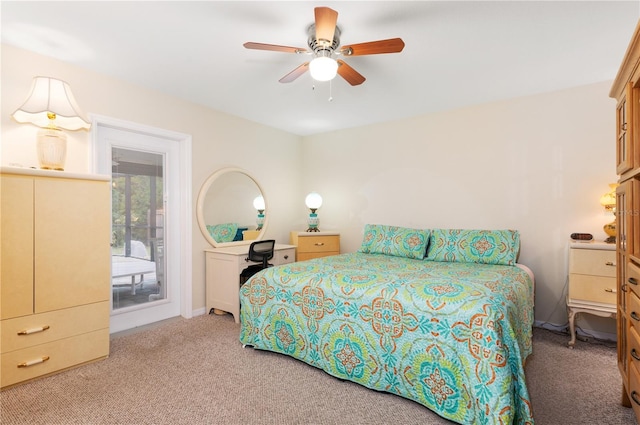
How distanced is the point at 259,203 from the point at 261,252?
3.30 feet

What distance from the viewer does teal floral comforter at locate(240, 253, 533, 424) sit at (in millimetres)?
1602

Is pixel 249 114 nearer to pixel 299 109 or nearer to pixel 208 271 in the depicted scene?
pixel 299 109

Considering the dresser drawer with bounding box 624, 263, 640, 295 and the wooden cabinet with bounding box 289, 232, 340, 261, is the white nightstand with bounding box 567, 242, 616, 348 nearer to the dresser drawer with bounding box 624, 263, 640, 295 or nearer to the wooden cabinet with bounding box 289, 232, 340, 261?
the dresser drawer with bounding box 624, 263, 640, 295

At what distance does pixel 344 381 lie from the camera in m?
2.16

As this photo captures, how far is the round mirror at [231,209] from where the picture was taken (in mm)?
3666

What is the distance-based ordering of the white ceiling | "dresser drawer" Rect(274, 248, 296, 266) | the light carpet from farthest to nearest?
"dresser drawer" Rect(274, 248, 296, 266)
the white ceiling
the light carpet

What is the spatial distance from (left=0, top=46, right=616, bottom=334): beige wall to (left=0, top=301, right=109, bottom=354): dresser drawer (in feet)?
3.77

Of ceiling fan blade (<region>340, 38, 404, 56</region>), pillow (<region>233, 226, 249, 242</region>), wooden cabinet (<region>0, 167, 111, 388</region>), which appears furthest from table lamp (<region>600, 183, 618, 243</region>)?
wooden cabinet (<region>0, 167, 111, 388</region>)

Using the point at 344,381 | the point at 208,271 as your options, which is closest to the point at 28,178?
the point at 208,271

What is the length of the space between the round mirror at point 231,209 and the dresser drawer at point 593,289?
3364 mm

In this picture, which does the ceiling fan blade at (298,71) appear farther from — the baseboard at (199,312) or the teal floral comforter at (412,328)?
the baseboard at (199,312)

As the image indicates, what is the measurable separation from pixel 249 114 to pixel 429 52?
2284mm

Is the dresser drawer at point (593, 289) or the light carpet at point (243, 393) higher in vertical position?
the dresser drawer at point (593, 289)

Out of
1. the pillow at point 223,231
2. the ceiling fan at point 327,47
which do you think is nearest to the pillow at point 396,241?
the pillow at point 223,231
